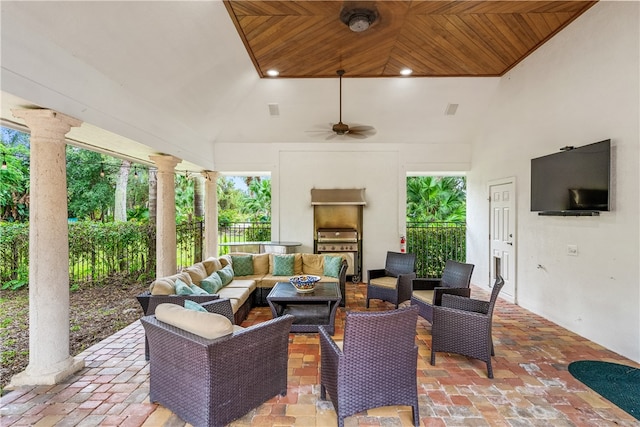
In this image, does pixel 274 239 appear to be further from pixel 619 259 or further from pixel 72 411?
pixel 619 259

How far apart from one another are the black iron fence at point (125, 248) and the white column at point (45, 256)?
398cm

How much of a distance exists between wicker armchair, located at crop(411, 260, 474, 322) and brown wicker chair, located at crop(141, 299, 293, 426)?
2113 millimetres

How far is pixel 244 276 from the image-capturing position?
5.30m

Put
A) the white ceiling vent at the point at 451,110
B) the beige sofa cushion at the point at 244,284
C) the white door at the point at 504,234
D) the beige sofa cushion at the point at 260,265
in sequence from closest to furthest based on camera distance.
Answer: the beige sofa cushion at the point at 244,284 < the white door at the point at 504,234 < the beige sofa cushion at the point at 260,265 < the white ceiling vent at the point at 451,110

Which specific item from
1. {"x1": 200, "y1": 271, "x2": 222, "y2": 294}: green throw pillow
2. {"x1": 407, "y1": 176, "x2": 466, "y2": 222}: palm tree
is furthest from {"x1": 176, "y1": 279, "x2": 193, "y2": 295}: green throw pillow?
{"x1": 407, "y1": 176, "x2": 466, "y2": 222}: palm tree

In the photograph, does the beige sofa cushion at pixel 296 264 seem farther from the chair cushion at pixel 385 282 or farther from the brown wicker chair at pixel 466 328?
the brown wicker chair at pixel 466 328

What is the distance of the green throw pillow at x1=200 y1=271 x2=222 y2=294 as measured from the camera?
402 cm

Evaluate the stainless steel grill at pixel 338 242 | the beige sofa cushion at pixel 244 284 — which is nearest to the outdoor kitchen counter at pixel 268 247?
the stainless steel grill at pixel 338 242

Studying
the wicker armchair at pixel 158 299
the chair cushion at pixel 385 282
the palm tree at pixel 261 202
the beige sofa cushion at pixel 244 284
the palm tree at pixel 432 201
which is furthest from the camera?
the palm tree at pixel 261 202

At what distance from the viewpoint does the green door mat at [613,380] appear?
8.25ft

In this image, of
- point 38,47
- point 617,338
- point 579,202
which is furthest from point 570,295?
point 38,47

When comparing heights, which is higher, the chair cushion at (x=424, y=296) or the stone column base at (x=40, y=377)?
the chair cushion at (x=424, y=296)

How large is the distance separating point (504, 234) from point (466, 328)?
130 inches

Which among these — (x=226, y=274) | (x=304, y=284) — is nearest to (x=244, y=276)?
(x=226, y=274)
